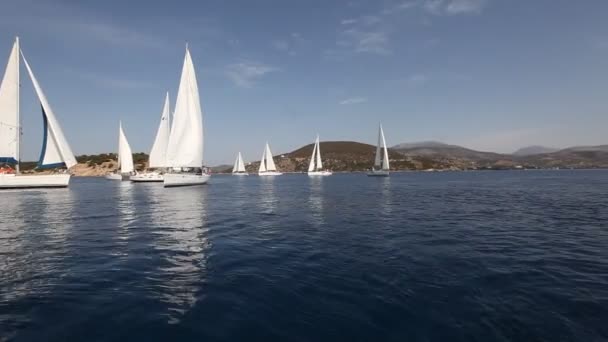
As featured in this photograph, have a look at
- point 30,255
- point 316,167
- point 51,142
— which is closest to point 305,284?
point 30,255

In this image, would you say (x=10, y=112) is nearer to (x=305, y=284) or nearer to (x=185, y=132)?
(x=185, y=132)

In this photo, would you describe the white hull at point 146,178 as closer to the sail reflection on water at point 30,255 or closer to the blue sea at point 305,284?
the sail reflection on water at point 30,255

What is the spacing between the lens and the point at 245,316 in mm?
6531

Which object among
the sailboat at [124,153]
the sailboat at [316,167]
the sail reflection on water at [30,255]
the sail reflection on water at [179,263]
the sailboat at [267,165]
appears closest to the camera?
the sail reflection on water at [179,263]

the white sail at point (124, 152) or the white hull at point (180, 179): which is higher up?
the white sail at point (124, 152)

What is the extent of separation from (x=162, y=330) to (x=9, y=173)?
57053 millimetres

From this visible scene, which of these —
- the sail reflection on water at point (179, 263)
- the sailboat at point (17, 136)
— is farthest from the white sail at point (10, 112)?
the sail reflection on water at point (179, 263)

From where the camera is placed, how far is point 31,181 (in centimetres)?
4775

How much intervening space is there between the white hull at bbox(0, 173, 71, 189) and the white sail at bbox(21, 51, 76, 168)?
235cm

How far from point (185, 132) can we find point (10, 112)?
22522 mm

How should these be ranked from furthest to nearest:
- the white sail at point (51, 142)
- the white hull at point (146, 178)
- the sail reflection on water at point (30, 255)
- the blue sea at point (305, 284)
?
1. the white hull at point (146, 178)
2. the white sail at point (51, 142)
3. the sail reflection on water at point (30, 255)
4. the blue sea at point (305, 284)

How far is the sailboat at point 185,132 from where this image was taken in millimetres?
50375

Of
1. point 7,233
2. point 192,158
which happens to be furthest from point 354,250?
point 192,158

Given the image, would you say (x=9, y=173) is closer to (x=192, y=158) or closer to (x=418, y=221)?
(x=192, y=158)
